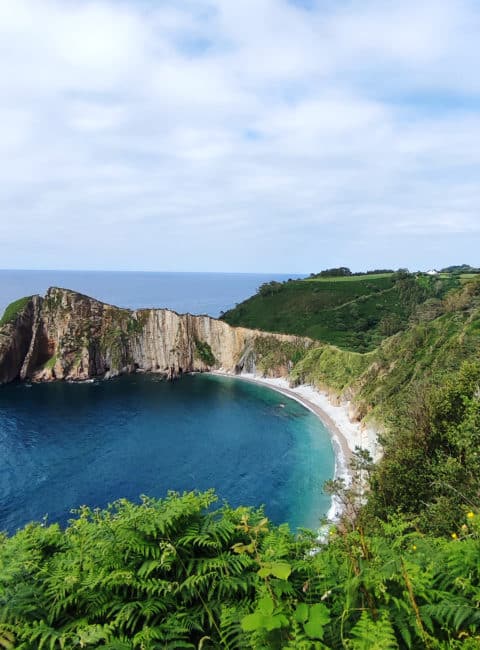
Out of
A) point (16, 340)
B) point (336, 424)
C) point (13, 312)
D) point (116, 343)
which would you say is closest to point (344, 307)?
point (336, 424)

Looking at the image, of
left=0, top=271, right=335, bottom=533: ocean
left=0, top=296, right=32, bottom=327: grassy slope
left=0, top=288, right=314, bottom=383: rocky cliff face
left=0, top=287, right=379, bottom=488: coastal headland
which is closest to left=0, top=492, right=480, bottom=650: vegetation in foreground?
left=0, top=271, right=335, bottom=533: ocean

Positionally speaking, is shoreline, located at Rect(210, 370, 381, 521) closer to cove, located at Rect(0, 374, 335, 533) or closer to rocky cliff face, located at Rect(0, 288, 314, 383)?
cove, located at Rect(0, 374, 335, 533)

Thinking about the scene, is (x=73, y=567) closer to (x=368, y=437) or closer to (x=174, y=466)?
(x=174, y=466)

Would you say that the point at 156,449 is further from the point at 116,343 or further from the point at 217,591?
the point at 217,591

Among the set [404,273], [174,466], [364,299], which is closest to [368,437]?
[174,466]

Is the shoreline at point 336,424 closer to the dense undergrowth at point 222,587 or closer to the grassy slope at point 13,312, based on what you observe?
the dense undergrowth at point 222,587

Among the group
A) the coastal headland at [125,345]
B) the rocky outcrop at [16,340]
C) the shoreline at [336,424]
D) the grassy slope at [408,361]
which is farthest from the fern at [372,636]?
the rocky outcrop at [16,340]
